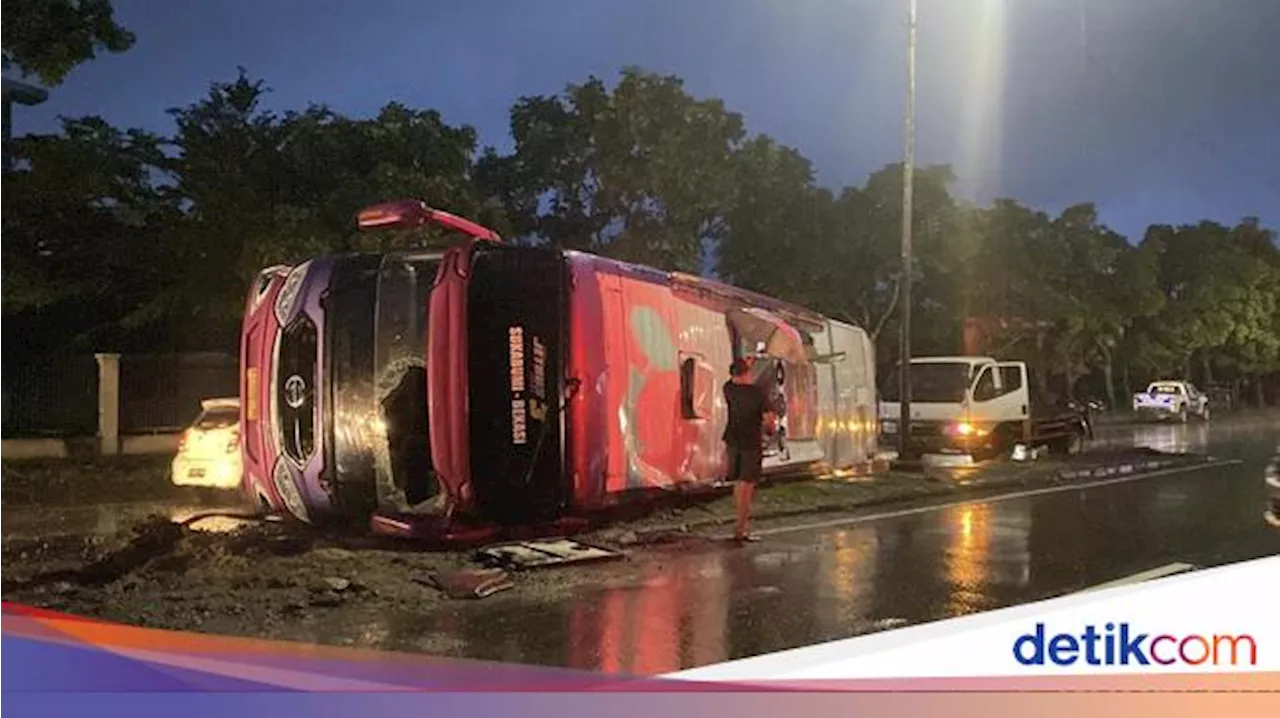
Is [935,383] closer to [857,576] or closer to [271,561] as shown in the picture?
[857,576]

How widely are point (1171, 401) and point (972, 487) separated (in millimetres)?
703

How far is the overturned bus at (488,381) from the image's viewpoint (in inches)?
127

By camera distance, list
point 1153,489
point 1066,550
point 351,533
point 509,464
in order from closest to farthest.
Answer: point 1066,550
point 351,533
point 509,464
point 1153,489

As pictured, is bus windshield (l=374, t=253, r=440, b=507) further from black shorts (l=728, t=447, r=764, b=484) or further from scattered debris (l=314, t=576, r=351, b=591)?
black shorts (l=728, t=447, r=764, b=484)

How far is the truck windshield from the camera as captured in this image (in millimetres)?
4395

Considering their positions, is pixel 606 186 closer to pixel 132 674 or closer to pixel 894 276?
pixel 894 276

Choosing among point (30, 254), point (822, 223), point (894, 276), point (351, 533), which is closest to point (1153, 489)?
point (894, 276)

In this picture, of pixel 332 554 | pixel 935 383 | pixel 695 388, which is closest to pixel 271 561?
pixel 332 554

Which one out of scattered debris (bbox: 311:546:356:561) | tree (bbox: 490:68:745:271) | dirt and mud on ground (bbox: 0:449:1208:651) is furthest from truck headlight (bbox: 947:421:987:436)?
scattered debris (bbox: 311:546:356:561)

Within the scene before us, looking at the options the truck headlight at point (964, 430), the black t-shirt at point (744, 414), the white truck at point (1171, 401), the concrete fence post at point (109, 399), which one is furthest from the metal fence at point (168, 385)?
the truck headlight at point (964, 430)

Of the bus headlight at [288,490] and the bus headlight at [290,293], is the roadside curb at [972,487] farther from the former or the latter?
the bus headlight at [290,293]

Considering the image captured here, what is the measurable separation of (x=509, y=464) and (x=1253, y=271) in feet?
7.05

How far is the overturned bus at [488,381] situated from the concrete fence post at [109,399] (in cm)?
57

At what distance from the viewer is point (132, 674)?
2.52 meters
